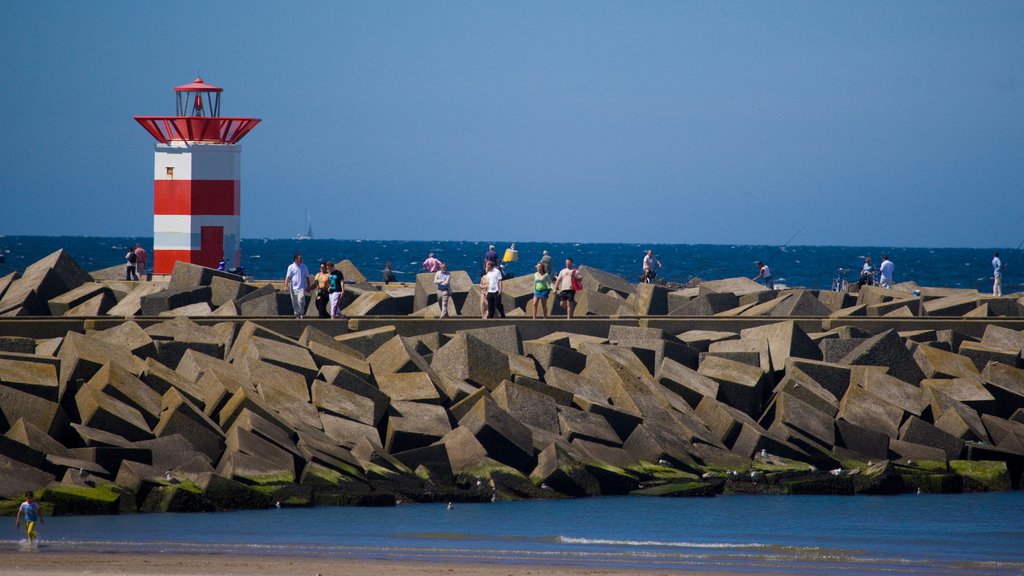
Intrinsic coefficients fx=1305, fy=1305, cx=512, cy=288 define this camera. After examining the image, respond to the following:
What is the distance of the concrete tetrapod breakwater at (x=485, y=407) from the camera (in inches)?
523

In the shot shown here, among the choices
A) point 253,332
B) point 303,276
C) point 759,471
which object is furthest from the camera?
point 303,276

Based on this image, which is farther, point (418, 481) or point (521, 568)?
point (418, 481)

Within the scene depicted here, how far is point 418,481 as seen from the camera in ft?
46.0

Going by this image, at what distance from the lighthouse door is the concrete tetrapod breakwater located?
105 inches

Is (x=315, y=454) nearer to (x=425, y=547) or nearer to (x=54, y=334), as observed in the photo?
(x=425, y=547)

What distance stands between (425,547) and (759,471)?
492 cm

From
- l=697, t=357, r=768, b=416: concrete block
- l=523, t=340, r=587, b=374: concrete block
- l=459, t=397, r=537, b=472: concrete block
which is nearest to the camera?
l=459, t=397, r=537, b=472: concrete block

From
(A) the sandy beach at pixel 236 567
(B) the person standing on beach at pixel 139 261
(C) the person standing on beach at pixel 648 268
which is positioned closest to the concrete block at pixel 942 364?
(A) the sandy beach at pixel 236 567

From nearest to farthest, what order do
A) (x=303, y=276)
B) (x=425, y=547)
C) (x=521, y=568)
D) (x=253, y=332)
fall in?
(x=521, y=568) < (x=425, y=547) < (x=253, y=332) < (x=303, y=276)

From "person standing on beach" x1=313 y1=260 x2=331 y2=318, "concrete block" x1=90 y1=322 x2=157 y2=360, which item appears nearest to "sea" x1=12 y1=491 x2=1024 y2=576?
"concrete block" x1=90 y1=322 x2=157 y2=360

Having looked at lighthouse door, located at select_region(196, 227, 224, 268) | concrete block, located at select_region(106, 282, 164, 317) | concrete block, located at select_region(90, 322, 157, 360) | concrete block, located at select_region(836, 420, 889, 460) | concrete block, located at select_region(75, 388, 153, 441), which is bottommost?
concrete block, located at select_region(836, 420, 889, 460)

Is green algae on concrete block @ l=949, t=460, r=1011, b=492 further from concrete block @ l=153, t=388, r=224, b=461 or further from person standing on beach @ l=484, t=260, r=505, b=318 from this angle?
concrete block @ l=153, t=388, r=224, b=461

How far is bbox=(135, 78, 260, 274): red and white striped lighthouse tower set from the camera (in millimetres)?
21875


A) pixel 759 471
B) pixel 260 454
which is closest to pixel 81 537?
pixel 260 454
